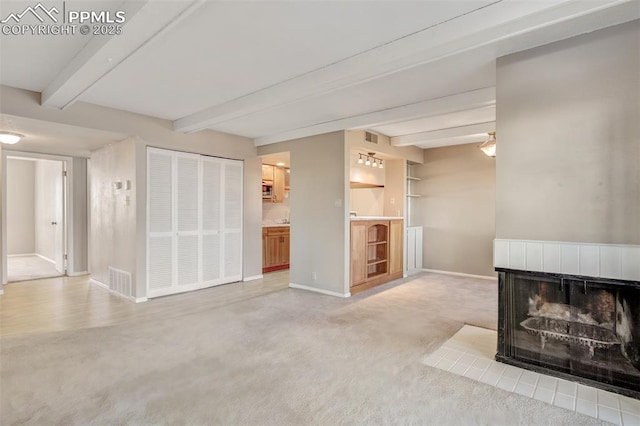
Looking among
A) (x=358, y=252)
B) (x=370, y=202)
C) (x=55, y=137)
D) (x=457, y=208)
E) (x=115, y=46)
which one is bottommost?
(x=358, y=252)

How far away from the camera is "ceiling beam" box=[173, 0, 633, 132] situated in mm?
2082

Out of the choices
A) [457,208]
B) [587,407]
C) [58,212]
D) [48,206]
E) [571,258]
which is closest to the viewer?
[587,407]

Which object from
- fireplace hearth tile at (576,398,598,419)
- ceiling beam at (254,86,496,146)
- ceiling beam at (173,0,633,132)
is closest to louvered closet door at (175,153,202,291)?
ceiling beam at (254,86,496,146)

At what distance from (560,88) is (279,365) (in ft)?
9.92

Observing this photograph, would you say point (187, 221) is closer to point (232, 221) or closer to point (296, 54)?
point (232, 221)

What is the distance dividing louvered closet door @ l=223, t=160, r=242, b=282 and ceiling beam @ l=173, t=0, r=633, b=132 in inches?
91.5

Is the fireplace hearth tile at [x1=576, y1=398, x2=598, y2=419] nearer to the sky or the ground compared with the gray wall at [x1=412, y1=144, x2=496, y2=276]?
nearer to the ground

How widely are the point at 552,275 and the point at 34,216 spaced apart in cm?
1153

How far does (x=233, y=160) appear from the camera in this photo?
584 centimetres

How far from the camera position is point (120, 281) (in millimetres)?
4965

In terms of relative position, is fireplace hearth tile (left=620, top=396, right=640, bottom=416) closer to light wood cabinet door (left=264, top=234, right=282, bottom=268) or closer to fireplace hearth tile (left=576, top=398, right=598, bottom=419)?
fireplace hearth tile (left=576, top=398, right=598, bottom=419)

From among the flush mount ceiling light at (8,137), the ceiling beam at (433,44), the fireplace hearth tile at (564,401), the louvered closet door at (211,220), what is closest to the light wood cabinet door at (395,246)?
the louvered closet door at (211,220)

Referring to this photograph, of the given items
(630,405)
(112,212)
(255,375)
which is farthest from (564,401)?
(112,212)

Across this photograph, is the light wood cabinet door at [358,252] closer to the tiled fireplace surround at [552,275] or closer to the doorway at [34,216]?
the tiled fireplace surround at [552,275]
